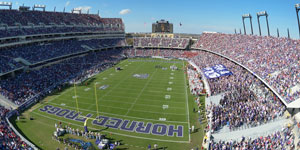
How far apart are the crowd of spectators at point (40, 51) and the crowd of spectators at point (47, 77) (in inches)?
69.6

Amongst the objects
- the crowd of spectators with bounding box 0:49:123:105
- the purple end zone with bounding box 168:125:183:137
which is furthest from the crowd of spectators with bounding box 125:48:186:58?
the purple end zone with bounding box 168:125:183:137

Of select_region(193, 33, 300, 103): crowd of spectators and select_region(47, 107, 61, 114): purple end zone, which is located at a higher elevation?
select_region(193, 33, 300, 103): crowd of spectators

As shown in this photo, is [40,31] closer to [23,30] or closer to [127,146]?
[23,30]

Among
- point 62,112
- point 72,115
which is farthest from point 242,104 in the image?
point 62,112

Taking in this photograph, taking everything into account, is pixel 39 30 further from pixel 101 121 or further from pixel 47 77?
pixel 101 121

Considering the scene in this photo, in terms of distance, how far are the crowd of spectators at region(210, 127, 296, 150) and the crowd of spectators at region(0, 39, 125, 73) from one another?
30443 millimetres

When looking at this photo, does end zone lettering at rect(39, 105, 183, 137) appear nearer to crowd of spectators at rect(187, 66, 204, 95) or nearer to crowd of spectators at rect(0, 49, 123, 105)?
crowd of spectators at rect(0, 49, 123, 105)

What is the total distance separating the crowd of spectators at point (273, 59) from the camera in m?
19.2

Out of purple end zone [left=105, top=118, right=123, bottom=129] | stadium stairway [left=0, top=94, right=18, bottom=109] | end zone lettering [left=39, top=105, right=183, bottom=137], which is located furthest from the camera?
stadium stairway [left=0, top=94, right=18, bottom=109]

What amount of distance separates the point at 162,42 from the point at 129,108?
47.0 meters

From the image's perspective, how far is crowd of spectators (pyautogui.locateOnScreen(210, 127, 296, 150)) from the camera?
13.4 m

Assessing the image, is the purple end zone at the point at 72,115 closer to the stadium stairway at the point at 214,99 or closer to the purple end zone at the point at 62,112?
the purple end zone at the point at 62,112

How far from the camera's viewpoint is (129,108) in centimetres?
2294

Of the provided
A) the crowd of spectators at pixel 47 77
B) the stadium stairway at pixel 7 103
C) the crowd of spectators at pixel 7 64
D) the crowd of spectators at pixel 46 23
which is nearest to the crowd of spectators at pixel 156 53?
the crowd of spectators at pixel 46 23
